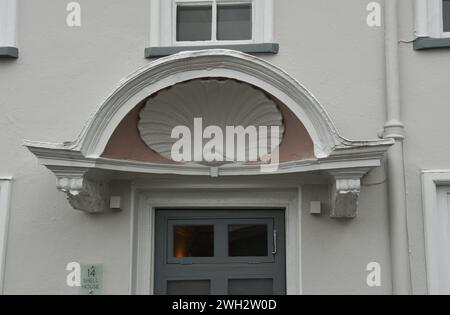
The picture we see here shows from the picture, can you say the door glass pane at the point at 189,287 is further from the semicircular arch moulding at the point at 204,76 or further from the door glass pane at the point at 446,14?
the door glass pane at the point at 446,14

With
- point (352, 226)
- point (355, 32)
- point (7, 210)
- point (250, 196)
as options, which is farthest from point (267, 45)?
point (7, 210)

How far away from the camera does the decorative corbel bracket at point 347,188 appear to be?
527 cm

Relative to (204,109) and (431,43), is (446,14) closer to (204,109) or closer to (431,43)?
(431,43)

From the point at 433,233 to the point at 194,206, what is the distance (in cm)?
194

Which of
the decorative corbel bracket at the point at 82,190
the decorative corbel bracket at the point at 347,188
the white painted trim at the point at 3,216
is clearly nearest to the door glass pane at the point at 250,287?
the decorative corbel bracket at the point at 347,188

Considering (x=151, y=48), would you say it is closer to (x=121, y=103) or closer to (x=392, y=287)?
(x=121, y=103)

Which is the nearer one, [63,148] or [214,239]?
[63,148]

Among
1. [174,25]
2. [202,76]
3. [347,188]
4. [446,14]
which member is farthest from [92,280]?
[446,14]

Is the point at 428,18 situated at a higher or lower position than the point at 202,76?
higher

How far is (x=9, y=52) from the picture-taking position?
6.02 metres

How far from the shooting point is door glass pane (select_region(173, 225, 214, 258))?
19.6 feet

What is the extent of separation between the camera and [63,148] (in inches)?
207

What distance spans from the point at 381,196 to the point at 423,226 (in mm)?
399

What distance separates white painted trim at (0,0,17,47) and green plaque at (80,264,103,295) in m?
2.05
